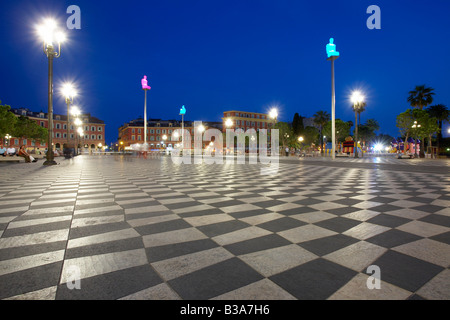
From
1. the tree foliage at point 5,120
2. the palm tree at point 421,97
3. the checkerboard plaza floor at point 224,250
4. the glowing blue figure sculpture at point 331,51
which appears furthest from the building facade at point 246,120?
the checkerboard plaza floor at point 224,250

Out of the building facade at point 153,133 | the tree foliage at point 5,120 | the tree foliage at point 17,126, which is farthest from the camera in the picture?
the building facade at point 153,133

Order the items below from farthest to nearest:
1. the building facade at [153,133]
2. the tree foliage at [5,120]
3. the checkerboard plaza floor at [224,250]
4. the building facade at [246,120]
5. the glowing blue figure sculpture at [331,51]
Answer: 1. the building facade at [246,120]
2. the building facade at [153,133]
3. the tree foliage at [5,120]
4. the glowing blue figure sculpture at [331,51]
5. the checkerboard plaza floor at [224,250]

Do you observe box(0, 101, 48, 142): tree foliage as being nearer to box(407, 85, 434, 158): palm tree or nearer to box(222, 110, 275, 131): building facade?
box(407, 85, 434, 158): palm tree

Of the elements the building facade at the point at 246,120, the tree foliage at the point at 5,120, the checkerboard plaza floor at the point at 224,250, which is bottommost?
the checkerboard plaza floor at the point at 224,250

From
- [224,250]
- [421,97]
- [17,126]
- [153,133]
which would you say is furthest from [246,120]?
[224,250]

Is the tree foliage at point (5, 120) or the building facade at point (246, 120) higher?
the building facade at point (246, 120)

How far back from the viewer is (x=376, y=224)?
3.71 metres

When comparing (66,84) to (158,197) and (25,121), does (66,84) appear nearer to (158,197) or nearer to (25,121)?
(158,197)

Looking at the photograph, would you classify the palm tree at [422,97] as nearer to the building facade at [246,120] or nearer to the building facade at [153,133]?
the building facade at [246,120]

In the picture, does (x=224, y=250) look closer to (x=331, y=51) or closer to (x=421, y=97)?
(x=331, y=51)

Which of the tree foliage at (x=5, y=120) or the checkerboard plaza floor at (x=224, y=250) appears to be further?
the tree foliage at (x=5, y=120)
